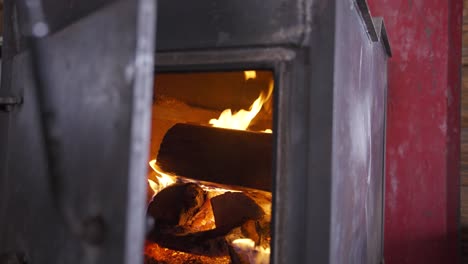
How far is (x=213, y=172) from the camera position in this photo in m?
1.81

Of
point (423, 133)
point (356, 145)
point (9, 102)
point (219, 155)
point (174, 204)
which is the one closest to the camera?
point (9, 102)

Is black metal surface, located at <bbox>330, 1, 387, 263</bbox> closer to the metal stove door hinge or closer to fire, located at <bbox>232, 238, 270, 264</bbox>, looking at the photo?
fire, located at <bbox>232, 238, 270, 264</bbox>

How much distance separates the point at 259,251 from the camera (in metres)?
1.68

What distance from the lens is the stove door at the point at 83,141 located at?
0.67 metres

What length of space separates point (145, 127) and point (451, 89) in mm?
2137

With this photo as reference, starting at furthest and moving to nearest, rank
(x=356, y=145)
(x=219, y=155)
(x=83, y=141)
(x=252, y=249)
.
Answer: (x=219, y=155), (x=252, y=249), (x=356, y=145), (x=83, y=141)

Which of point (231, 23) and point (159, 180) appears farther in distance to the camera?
point (159, 180)

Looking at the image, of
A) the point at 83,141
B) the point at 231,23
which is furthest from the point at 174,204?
the point at 83,141

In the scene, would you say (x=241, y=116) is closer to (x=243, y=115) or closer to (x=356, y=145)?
(x=243, y=115)

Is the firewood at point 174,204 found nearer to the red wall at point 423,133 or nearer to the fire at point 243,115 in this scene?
the fire at point 243,115

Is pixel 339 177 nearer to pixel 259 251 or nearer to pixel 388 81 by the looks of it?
pixel 259 251

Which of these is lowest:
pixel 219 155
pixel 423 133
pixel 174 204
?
pixel 174 204

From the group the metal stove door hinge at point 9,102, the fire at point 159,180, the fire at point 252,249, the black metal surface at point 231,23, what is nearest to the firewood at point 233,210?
the fire at point 252,249

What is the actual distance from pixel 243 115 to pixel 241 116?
2 centimetres
